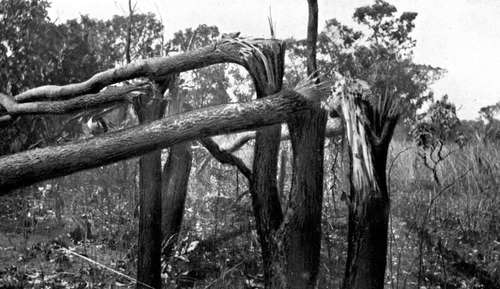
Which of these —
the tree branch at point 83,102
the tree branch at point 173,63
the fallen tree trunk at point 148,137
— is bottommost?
the fallen tree trunk at point 148,137

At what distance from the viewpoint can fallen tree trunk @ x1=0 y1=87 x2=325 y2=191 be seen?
15.4 feet

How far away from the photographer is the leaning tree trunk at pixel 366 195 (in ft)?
14.8

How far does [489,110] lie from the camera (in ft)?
82.2

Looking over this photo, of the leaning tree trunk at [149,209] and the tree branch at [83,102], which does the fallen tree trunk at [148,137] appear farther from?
the tree branch at [83,102]

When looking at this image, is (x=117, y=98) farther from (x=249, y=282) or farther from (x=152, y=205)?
(x=249, y=282)

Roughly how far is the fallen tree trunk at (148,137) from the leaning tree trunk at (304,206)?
0.59ft

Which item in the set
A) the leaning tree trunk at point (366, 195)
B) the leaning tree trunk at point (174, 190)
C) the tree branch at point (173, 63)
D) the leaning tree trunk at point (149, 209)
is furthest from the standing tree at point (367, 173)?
the leaning tree trunk at point (174, 190)

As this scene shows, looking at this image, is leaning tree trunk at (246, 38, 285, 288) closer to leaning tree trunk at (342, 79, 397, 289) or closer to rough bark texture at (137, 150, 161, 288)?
leaning tree trunk at (342, 79, 397, 289)

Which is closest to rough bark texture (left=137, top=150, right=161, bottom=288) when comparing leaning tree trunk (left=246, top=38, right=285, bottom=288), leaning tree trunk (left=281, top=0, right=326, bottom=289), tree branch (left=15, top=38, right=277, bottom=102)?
tree branch (left=15, top=38, right=277, bottom=102)

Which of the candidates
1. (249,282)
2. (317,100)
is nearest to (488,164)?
(249,282)


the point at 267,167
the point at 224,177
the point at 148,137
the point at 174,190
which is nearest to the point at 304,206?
the point at 267,167

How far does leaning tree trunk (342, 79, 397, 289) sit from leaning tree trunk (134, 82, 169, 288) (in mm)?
2307

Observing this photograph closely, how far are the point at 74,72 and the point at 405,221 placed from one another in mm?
7805

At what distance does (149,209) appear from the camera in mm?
6133
